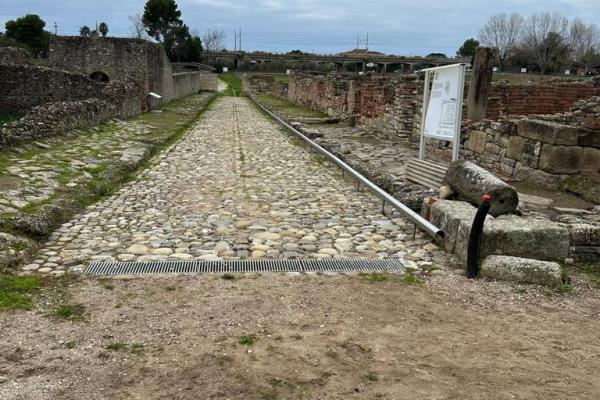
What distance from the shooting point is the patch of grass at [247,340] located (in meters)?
3.52

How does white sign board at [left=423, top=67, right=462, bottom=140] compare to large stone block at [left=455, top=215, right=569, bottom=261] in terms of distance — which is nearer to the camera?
large stone block at [left=455, top=215, right=569, bottom=261]

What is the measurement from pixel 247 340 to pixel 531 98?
1181 cm

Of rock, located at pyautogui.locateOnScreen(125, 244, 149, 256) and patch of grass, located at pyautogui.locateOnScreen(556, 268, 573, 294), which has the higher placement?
patch of grass, located at pyautogui.locateOnScreen(556, 268, 573, 294)

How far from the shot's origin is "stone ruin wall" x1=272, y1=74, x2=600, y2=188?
24.2 feet

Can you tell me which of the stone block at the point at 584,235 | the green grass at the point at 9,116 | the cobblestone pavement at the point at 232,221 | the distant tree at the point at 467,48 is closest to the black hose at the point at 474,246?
the cobblestone pavement at the point at 232,221

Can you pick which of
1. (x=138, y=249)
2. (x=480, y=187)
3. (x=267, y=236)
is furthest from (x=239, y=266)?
(x=480, y=187)

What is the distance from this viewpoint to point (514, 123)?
8.37 meters

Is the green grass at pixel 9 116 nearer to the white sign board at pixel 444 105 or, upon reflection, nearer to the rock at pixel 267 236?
the white sign board at pixel 444 105

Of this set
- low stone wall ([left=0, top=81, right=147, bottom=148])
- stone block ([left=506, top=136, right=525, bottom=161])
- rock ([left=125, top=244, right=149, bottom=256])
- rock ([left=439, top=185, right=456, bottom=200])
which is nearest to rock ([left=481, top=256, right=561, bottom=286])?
rock ([left=439, top=185, right=456, bottom=200])

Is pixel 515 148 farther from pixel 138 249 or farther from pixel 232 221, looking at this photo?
pixel 138 249

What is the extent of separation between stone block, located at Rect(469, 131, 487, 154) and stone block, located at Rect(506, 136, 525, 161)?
95cm

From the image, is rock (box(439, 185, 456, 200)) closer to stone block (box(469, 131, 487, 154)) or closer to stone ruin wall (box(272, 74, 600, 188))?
stone ruin wall (box(272, 74, 600, 188))

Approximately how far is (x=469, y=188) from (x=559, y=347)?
287 cm

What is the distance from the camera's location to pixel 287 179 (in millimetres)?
9766
